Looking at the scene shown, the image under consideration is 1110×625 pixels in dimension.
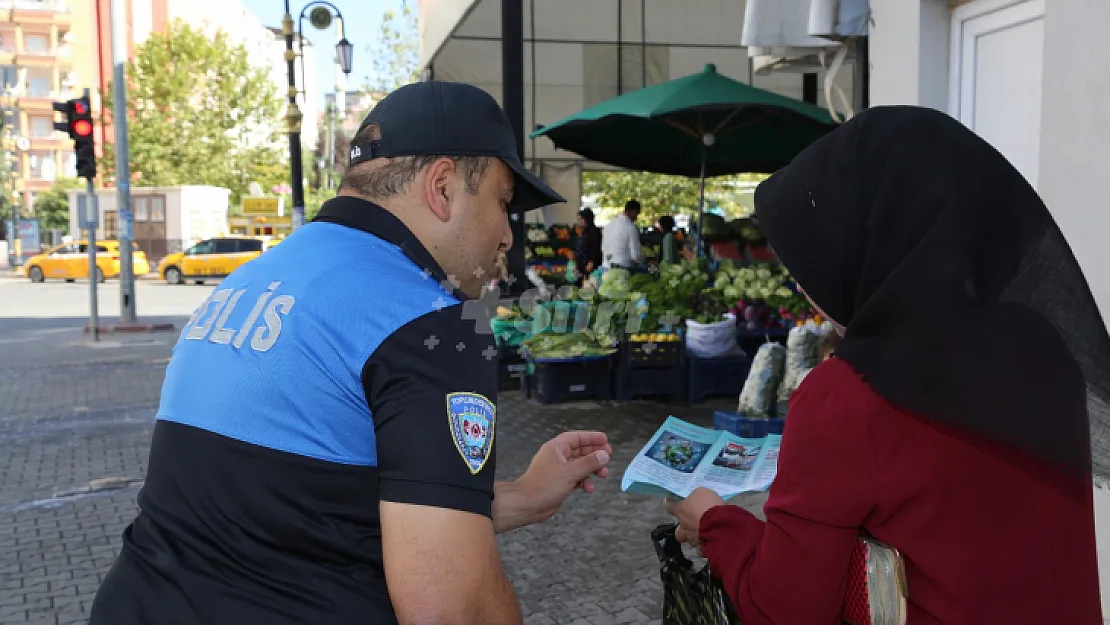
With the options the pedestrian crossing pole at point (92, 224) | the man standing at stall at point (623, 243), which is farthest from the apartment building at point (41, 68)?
the man standing at stall at point (623, 243)

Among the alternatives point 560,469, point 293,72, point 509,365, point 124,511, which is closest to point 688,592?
point 560,469

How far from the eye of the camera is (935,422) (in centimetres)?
139

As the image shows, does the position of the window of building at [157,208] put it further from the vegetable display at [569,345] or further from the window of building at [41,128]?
the window of building at [41,128]

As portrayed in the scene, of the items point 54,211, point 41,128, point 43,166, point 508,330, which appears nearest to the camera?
point 508,330

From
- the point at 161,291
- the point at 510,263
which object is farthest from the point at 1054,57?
the point at 161,291

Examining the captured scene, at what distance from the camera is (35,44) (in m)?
70.9

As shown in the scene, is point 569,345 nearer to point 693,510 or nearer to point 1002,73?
point 1002,73

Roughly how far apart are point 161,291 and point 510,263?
20980mm

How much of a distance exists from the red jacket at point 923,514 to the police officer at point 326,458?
459mm

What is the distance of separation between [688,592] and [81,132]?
16702 mm

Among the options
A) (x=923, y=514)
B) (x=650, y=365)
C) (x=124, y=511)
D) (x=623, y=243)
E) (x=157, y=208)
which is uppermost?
(x=157, y=208)

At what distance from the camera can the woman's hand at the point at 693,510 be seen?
1.88m

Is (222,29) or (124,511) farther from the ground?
(222,29)

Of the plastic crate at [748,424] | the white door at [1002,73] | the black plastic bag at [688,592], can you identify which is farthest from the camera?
the plastic crate at [748,424]
